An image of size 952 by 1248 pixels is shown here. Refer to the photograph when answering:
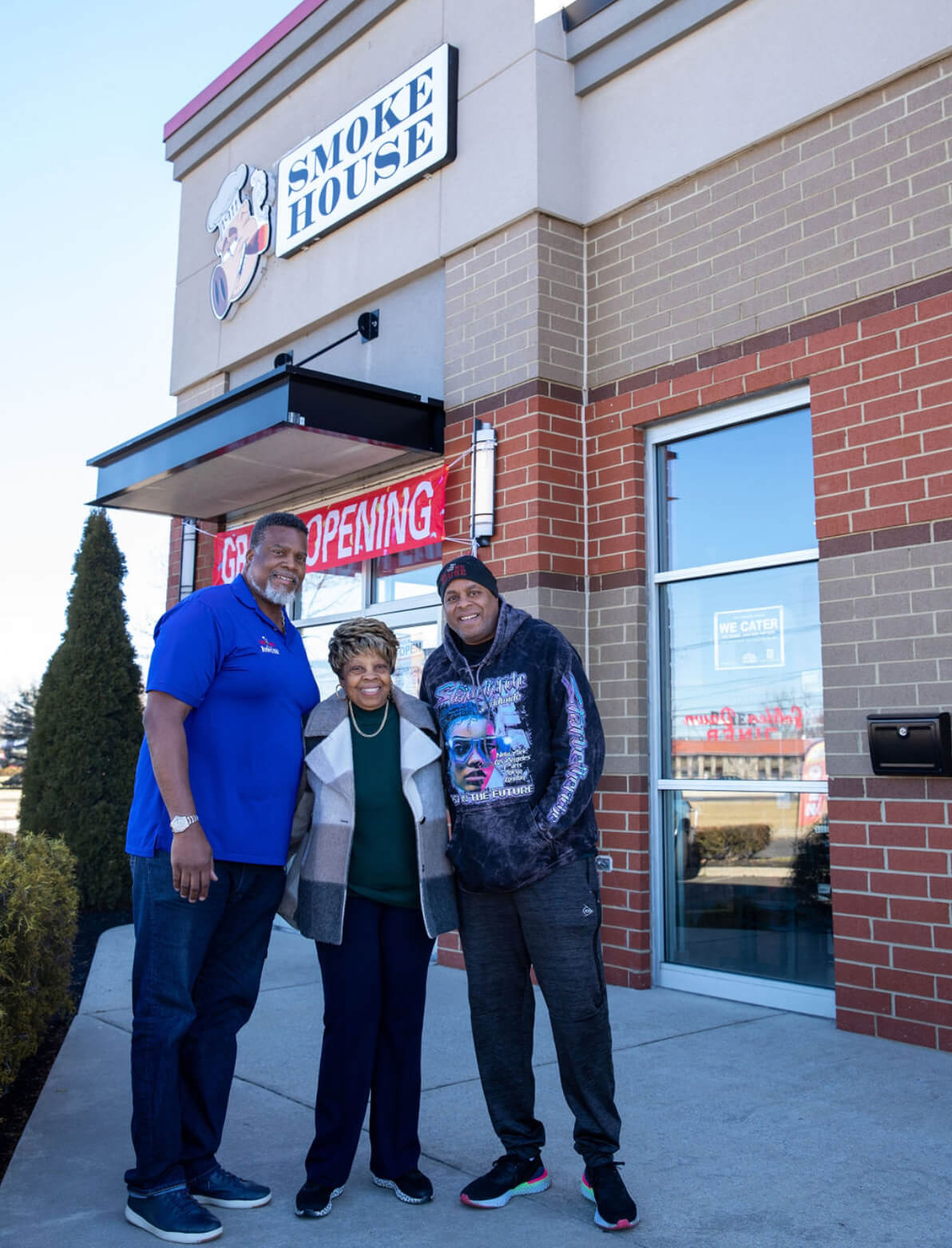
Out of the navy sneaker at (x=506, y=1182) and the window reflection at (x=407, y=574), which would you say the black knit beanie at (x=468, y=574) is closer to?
the navy sneaker at (x=506, y=1182)

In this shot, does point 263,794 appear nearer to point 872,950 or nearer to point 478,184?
point 872,950

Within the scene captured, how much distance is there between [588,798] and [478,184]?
526 centimetres

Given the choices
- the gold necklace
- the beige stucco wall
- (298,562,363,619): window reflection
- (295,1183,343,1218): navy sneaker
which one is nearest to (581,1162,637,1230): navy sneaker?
(295,1183,343,1218): navy sneaker

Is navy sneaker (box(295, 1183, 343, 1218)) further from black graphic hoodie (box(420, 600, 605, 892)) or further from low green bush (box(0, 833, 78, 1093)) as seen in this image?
low green bush (box(0, 833, 78, 1093))

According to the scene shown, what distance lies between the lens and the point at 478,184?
24.2ft

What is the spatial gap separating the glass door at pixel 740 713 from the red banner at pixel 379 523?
151 centimetres

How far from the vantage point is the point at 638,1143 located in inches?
151

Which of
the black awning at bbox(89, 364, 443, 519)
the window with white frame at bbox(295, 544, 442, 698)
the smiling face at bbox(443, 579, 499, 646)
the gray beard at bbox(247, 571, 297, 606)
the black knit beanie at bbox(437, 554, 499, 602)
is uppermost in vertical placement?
the black awning at bbox(89, 364, 443, 519)

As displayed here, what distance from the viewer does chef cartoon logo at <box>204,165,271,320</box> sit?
962 cm

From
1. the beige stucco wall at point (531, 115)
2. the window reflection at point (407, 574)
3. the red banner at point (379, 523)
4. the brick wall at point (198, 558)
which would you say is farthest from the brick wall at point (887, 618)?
the brick wall at point (198, 558)

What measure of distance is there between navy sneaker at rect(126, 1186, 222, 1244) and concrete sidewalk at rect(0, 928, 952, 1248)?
0.05m

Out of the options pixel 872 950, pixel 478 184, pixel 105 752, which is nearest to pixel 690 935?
pixel 872 950

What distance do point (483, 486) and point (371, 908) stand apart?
13.1 feet

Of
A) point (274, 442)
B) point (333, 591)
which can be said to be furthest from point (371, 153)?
point (333, 591)
